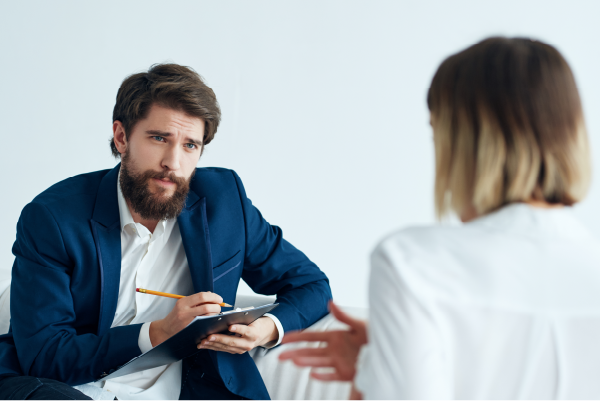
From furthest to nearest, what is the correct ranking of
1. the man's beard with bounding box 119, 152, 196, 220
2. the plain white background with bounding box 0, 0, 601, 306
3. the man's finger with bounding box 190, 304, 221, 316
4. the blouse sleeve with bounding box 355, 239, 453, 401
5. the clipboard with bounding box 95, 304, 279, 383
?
the plain white background with bounding box 0, 0, 601, 306 < the man's beard with bounding box 119, 152, 196, 220 < the man's finger with bounding box 190, 304, 221, 316 < the clipboard with bounding box 95, 304, 279, 383 < the blouse sleeve with bounding box 355, 239, 453, 401

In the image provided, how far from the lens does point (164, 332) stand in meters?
1.53

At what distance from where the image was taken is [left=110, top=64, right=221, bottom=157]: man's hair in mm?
1819

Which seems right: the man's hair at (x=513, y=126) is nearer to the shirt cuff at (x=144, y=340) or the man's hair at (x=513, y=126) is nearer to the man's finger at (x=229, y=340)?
the man's finger at (x=229, y=340)

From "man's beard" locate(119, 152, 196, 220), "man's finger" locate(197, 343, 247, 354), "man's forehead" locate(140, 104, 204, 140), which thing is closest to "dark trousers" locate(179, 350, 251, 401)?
"man's finger" locate(197, 343, 247, 354)

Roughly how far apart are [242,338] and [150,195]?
547 mm

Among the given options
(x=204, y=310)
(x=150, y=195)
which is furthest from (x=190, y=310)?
(x=150, y=195)

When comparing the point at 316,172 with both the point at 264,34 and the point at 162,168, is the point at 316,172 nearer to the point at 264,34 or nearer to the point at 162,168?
the point at 264,34

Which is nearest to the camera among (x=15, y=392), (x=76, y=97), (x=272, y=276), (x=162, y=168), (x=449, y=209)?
(x=449, y=209)

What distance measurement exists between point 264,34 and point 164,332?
229 centimetres

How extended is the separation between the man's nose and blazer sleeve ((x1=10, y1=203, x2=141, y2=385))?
0.39 meters

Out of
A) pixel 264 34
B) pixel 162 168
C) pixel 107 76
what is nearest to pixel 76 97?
pixel 107 76

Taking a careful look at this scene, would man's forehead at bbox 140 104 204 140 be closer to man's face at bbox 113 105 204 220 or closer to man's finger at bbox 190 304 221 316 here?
man's face at bbox 113 105 204 220

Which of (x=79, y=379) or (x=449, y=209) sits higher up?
(x=449, y=209)

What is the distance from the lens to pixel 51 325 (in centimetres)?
154
